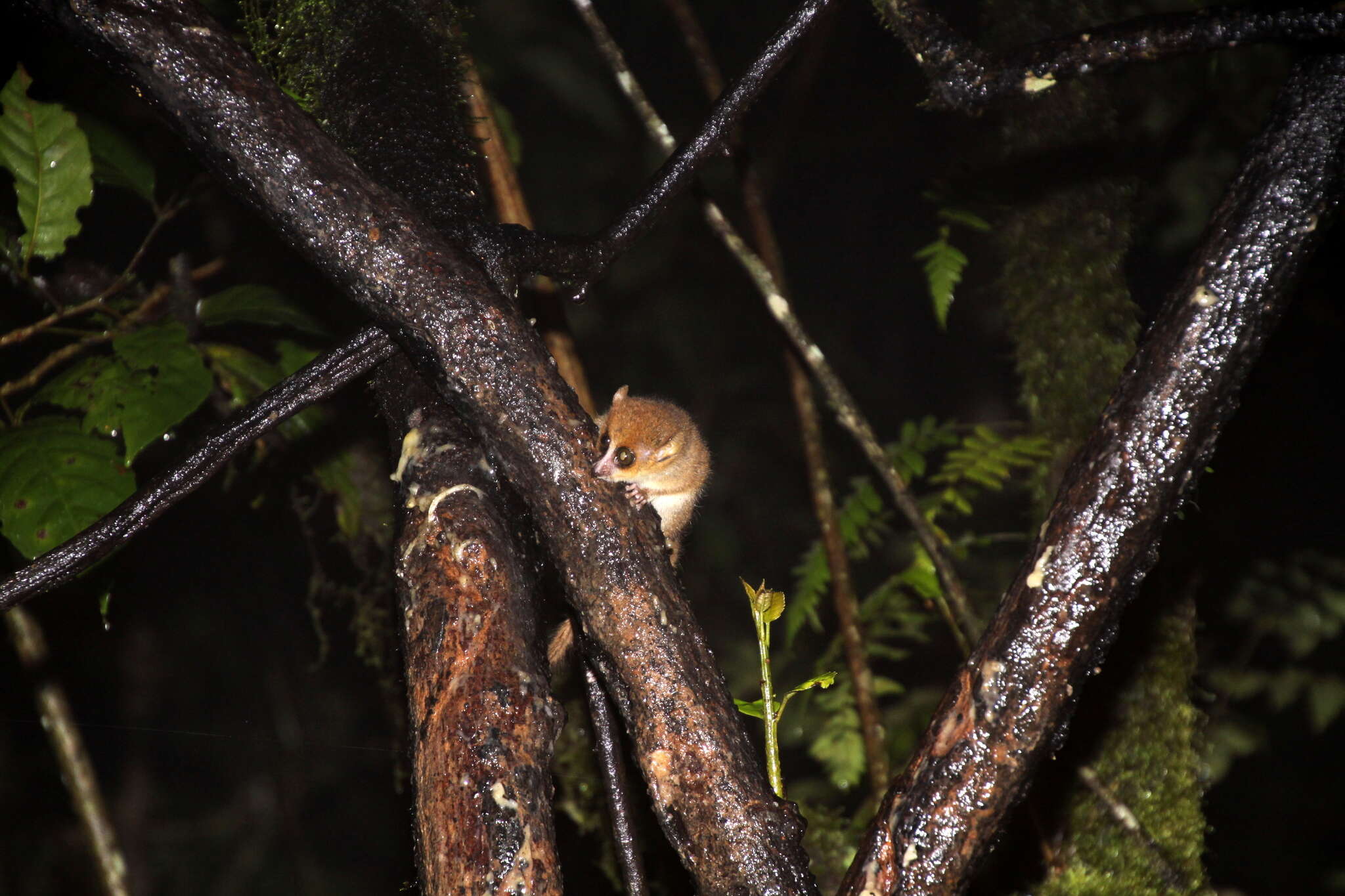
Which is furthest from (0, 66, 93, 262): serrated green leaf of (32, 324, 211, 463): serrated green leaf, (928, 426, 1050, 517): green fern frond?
(928, 426, 1050, 517): green fern frond

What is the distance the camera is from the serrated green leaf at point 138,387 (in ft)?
7.25

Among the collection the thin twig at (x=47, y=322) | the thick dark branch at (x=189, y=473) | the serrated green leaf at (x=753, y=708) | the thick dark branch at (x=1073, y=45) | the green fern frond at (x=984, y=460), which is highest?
the thin twig at (x=47, y=322)

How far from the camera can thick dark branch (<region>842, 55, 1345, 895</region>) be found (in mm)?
→ 1468

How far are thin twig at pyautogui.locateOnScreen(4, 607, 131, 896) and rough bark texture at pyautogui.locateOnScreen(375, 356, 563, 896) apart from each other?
5.82 feet

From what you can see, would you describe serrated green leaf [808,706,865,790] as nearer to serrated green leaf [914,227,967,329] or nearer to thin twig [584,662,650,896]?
serrated green leaf [914,227,967,329]

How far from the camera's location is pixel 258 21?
253 centimetres

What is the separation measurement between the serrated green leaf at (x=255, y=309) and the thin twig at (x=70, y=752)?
1.07 m

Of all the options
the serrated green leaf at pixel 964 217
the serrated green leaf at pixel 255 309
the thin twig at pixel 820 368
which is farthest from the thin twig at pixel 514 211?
the serrated green leaf at pixel 964 217

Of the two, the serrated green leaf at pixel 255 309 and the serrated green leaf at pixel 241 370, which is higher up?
the serrated green leaf at pixel 255 309

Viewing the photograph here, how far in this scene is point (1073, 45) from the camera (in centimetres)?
165

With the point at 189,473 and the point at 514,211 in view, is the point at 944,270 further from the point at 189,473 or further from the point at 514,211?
the point at 189,473

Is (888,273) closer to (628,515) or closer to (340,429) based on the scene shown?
(340,429)

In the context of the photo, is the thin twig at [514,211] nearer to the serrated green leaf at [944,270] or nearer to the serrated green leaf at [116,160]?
the serrated green leaf at [116,160]

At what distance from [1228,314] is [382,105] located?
6.39ft
